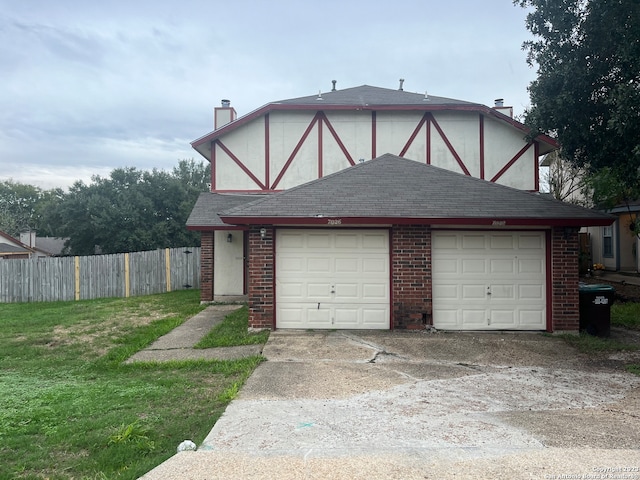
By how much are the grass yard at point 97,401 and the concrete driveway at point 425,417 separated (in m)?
0.43

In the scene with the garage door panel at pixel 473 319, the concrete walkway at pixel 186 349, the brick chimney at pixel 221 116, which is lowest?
the concrete walkway at pixel 186 349

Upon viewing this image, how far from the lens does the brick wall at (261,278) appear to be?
942 centimetres

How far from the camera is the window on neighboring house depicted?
21062 millimetres

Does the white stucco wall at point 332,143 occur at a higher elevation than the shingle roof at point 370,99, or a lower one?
lower

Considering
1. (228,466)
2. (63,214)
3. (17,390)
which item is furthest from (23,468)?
(63,214)

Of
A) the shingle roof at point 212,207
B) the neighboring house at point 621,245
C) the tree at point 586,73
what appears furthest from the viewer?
the neighboring house at point 621,245

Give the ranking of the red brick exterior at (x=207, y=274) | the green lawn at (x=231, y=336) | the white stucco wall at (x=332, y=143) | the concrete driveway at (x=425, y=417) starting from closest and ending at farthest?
the concrete driveway at (x=425, y=417)
the green lawn at (x=231, y=336)
the red brick exterior at (x=207, y=274)
the white stucco wall at (x=332, y=143)

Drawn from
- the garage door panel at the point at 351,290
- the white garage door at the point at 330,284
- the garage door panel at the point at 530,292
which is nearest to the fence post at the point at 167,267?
the white garage door at the point at 330,284

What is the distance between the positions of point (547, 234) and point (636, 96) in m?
3.40

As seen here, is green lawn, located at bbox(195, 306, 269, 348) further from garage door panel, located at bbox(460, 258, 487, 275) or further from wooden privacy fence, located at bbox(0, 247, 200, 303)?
wooden privacy fence, located at bbox(0, 247, 200, 303)

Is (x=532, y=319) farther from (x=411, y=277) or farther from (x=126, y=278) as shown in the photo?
(x=126, y=278)

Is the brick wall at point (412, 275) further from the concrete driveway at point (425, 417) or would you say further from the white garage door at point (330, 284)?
the concrete driveway at point (425, 417)

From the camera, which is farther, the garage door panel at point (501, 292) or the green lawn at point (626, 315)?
the green lawn at point (626, 315)

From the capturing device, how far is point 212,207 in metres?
14.5
